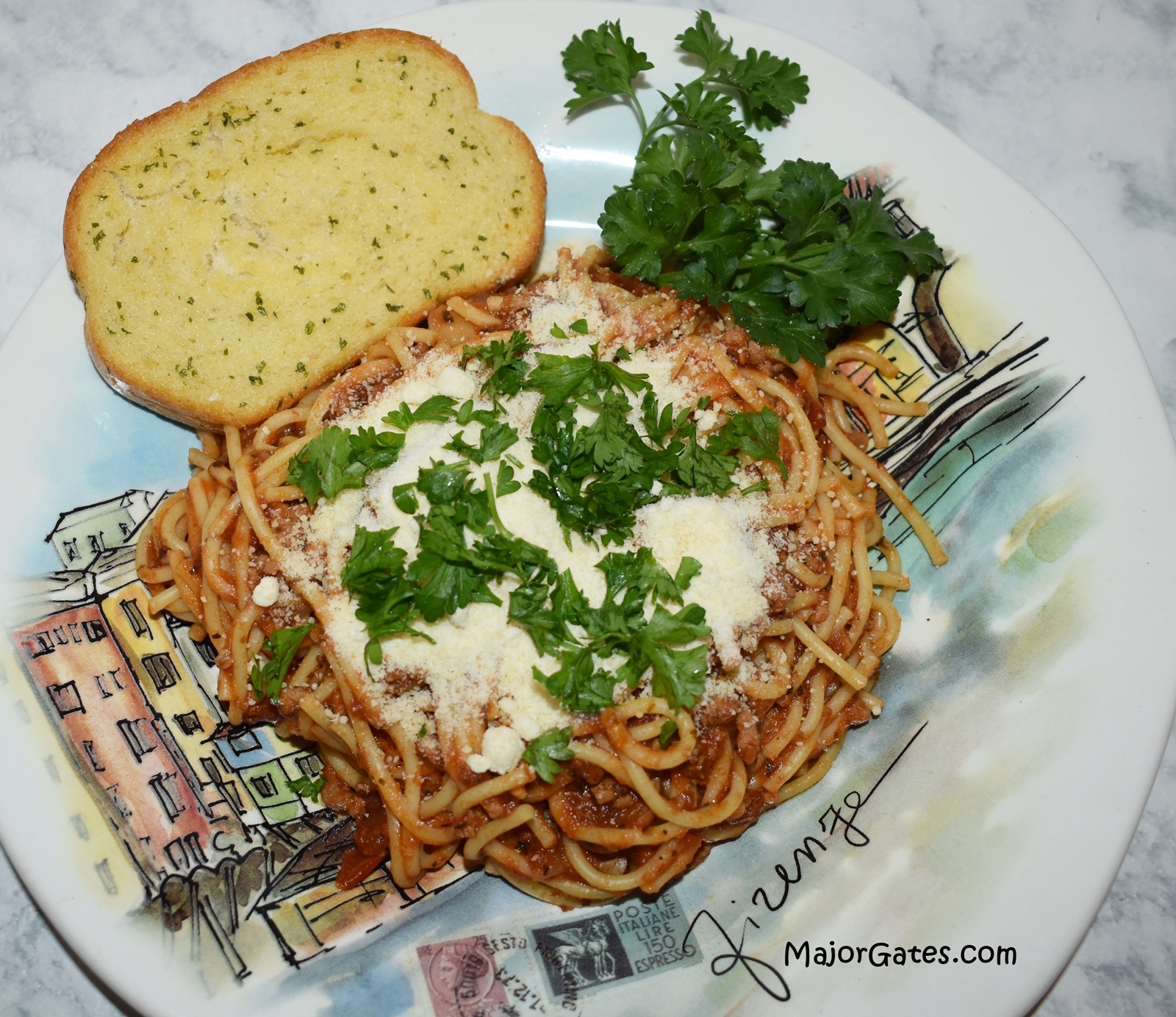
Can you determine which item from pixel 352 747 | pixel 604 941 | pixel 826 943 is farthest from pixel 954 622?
pixel 352 747

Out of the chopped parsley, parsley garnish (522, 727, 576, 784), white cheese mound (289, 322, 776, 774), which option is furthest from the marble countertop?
parsley garnish (522, 727, 576, 784)

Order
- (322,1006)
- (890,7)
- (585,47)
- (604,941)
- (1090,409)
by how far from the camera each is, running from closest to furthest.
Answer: (322,1006)
(604,941)
(1090,409)
(585,47)
(890,7)

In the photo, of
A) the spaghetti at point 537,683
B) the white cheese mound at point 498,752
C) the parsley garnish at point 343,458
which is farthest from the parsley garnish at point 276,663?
the white cheese mound at point 498,752

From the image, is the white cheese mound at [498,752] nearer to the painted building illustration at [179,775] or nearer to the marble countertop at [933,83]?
Result: the painted building illustration at [179,775]

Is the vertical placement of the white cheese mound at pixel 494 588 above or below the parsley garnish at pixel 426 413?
below

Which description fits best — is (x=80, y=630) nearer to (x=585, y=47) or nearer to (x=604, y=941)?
(x=604, y=941)
